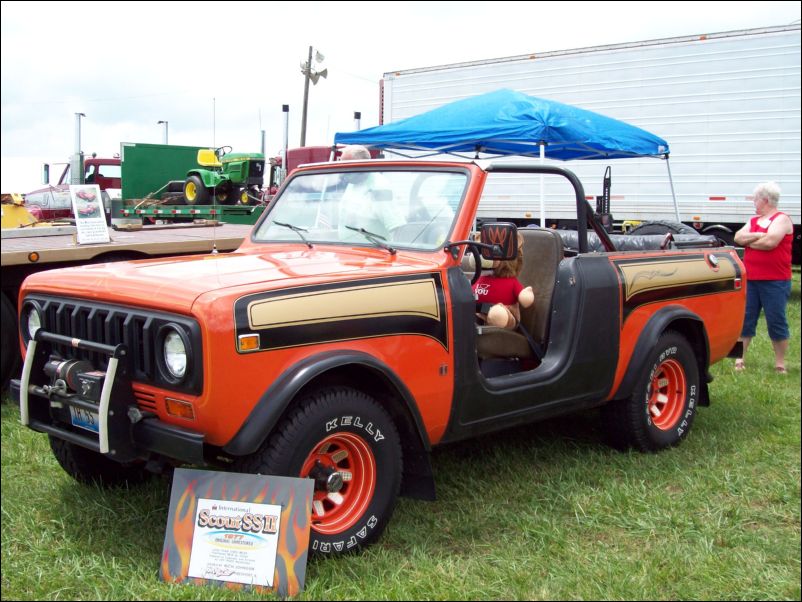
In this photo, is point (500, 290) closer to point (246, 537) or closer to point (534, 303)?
point (534, 303)

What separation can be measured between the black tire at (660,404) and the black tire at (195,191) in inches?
446

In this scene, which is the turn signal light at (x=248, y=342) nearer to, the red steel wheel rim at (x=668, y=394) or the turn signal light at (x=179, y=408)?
the turn signal light at (x=179, y=408)

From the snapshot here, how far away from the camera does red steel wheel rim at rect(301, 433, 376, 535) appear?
11.7ft

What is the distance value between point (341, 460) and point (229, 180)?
13079mm

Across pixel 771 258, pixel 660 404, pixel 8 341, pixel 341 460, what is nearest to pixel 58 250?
pixel 8 341

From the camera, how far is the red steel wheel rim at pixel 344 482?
11.7 feet

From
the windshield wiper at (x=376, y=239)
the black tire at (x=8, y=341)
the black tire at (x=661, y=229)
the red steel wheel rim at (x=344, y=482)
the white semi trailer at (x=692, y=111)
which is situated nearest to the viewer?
the red steel wheel rim at (x=344, y=482)

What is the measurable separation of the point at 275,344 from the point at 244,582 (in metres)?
0.94

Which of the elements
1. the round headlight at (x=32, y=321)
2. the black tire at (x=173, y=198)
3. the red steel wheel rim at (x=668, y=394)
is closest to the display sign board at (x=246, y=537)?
the round headlight at (x=32, y=321)

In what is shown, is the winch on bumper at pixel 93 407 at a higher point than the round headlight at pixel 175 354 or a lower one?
lower

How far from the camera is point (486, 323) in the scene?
15.2ft

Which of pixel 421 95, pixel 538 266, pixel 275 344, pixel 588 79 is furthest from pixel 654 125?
pixel 275 344

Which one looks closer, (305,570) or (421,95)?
(305,570)

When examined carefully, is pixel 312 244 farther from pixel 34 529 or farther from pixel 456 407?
pixel 34 529
